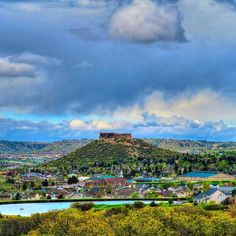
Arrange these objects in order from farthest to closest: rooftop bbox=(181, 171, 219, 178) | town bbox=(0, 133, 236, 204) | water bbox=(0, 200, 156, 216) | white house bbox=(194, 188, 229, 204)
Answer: rooftop bbox=(181, 171, 219, 178), town bbox=(0, 133, 236, 204), white house bbox=(194, 188, 229, 204), water bbox=(0, 200, 156, 216)

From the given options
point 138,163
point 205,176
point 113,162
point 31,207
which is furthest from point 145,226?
point 138,163

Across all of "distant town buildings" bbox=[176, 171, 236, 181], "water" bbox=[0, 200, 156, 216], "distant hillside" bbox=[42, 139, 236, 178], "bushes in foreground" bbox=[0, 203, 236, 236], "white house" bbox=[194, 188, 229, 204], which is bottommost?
"water" bbox=[0, 200, 156, 216]

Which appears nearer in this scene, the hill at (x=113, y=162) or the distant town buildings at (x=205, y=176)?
the distant town buildings at (x=205, y=176)

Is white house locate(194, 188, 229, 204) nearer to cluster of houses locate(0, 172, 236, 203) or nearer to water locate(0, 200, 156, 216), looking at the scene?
cluster of houses locate(0, 172, 236, 203)

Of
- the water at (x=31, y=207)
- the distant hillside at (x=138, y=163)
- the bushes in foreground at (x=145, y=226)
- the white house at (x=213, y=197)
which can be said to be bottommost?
the water at (x=31, y=207)

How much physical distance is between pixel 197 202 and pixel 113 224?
133 feet

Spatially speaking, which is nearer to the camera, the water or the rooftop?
the water

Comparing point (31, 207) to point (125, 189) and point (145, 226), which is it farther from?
point (145, 226)

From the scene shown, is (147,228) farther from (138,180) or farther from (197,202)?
(138,180)

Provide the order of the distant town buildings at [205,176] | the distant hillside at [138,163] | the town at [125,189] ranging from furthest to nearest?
the distant hillside at [138,163]
the distant town buildings at [205,176]
the town at [125,189]

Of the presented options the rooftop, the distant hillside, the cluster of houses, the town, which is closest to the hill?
the distant hillside

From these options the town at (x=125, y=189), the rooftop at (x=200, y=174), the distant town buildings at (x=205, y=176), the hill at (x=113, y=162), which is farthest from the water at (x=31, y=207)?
the hill at (x=113, y=162)

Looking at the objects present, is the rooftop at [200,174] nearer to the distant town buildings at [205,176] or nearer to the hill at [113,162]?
the distant town buildings at [205,176]

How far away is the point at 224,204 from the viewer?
82.1 m
